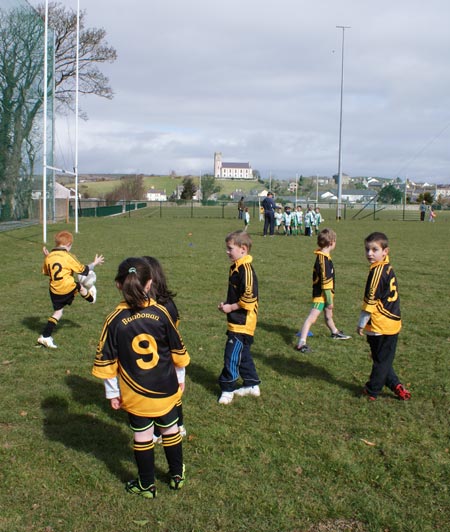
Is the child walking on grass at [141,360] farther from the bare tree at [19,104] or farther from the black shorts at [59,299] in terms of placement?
the bare tree at [19,104]

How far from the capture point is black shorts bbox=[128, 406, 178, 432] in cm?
349

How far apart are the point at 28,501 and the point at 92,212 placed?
42252mm

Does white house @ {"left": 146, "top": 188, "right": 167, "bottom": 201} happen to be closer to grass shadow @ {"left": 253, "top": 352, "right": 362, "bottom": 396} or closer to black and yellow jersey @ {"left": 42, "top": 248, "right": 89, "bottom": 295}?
black and yellow jersey @ {"left": 42, "top": 248, "right": 89, "bottom": 295}

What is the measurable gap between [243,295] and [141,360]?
1774mm

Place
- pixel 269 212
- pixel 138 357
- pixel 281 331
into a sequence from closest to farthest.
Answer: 1. pixel 138 357
2. pixel 281 331
3. pixel 269 212

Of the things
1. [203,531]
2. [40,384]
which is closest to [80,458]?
[203,531]

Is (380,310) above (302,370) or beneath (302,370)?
above

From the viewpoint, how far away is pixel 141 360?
3439 millimetres

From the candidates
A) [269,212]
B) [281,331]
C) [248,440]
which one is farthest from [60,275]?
[269,212]

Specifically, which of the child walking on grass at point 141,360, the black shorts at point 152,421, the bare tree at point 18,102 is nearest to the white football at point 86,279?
the child walking on grass at point 141,360

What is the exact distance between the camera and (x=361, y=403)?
5.21m

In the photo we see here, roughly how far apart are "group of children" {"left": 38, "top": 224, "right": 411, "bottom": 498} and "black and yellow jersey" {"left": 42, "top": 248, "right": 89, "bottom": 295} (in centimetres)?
275

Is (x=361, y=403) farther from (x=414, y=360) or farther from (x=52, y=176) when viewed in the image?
(x=52, y=176)

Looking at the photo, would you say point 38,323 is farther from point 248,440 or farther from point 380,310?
point 380,310
